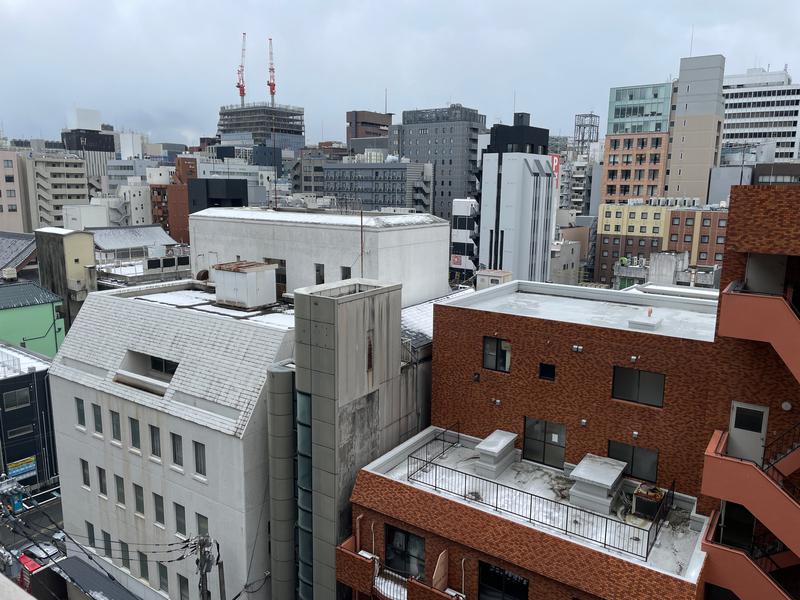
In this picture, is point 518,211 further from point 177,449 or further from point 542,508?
point 542,508

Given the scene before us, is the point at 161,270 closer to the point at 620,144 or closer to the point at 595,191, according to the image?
the point at 620,144

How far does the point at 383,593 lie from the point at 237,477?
7.48 m

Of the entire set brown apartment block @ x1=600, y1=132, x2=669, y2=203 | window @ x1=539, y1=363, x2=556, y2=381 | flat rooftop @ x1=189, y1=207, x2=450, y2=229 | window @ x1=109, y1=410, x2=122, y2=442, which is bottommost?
window @ x1=109, y1=410, x2=122, y2=442

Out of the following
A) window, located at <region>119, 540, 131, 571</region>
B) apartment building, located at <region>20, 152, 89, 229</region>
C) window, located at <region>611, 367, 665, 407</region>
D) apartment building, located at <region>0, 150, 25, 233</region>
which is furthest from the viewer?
apartment building, located at <region>20, 152, 89, 229</region>

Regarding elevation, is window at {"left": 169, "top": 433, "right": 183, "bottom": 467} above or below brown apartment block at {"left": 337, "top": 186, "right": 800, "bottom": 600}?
below

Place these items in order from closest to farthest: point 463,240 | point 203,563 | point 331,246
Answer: point 203,563
point 331,246
point 463,240

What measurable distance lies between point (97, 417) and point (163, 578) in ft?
28.1

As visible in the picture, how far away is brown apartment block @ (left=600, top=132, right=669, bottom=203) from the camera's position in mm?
111688

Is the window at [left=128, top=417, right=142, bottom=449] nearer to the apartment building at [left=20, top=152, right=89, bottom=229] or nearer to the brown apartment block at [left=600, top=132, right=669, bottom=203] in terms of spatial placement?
the brown apartment block at [left=600, top=132, right=669, bottom=203]

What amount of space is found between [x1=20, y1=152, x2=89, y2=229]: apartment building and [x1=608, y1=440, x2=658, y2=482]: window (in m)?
134

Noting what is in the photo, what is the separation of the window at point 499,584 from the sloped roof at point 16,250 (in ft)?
266

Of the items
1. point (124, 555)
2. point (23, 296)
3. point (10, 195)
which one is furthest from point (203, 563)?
point (10, 195)

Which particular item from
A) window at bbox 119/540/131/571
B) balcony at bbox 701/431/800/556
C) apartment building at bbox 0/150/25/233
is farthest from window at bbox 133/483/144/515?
apartment building at bbox 0/150/25/233

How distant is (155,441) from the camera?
2775cm
